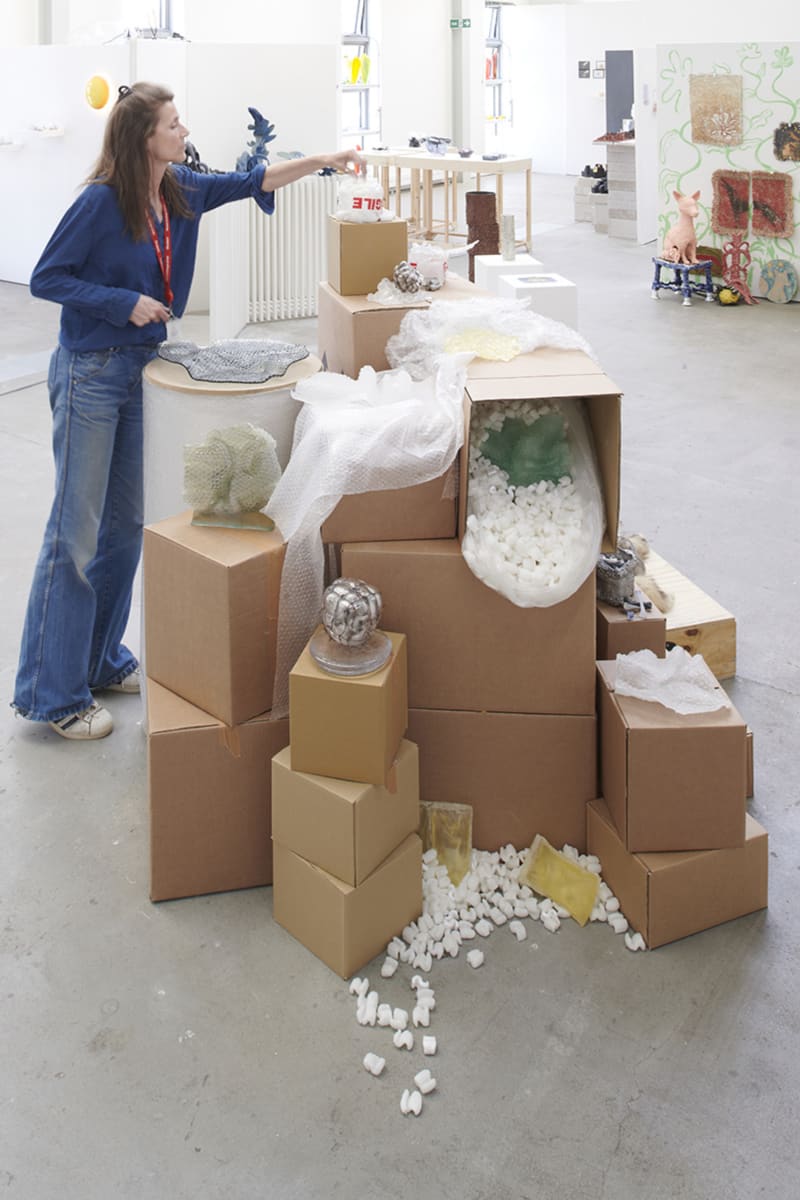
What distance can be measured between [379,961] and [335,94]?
23.2 feet

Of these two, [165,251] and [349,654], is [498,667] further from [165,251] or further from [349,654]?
[165,251]

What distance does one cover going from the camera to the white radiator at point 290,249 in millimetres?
7781

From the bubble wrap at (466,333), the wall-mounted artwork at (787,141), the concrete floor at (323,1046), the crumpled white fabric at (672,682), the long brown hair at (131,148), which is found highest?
the wall-mounted artwork at (787,141)

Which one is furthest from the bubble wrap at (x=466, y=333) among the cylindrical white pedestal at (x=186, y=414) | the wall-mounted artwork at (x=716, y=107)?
the wall-mounted artwork at (x=716, y=107)

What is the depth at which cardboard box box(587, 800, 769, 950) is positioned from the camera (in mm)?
2188

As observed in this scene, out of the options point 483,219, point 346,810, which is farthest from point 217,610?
point 483,219

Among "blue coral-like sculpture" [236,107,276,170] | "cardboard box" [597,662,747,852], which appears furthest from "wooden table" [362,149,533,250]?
"cardboard box" [597,662,747,852]

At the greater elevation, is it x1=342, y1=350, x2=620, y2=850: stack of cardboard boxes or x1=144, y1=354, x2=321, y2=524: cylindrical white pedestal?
x1=144, y1=354, x2=321, y2=524: cylindrical white pedestal

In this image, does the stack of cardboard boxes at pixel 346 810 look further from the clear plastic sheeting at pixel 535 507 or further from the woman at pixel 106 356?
the woman at pixel 106 356

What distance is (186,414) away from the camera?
2.53 m

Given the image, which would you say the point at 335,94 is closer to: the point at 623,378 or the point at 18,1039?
the point at 623,378

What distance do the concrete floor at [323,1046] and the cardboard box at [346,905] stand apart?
4 cm

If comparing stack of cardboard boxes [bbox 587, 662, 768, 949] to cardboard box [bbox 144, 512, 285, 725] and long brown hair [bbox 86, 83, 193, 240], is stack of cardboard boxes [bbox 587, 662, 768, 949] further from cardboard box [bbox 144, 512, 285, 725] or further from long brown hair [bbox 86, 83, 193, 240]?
long brown hair [bbox 86, 83, 193, 240]

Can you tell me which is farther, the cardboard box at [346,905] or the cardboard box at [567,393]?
the cardboard box at [567,393]
